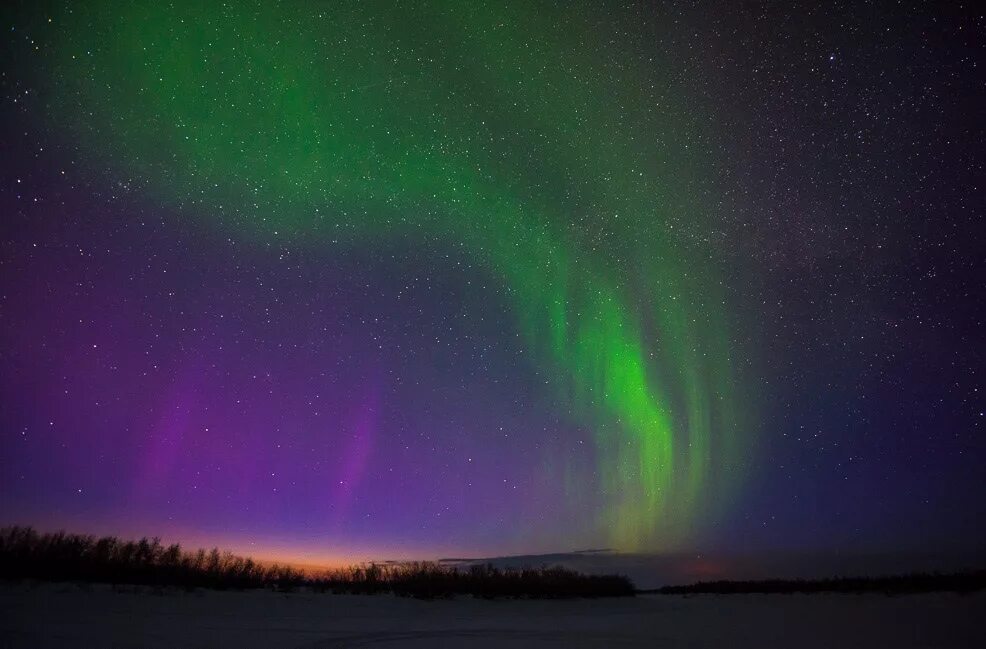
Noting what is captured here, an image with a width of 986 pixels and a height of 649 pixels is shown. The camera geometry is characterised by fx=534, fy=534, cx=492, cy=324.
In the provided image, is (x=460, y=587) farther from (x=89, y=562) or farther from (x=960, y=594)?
(x=960, y=594)

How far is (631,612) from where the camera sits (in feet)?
39.8

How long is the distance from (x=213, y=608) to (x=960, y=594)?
64.1 feet

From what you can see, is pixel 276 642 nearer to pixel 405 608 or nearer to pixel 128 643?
pixel 128 643

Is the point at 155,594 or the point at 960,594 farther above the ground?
the point at 155,594

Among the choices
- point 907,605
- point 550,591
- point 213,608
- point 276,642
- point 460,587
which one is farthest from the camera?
point 550,591

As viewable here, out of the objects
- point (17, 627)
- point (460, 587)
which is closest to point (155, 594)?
point (17, 627)

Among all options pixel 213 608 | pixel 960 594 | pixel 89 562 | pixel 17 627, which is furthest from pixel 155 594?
pixel 960 594

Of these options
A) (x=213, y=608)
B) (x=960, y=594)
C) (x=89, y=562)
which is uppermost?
(x=89, y=562)

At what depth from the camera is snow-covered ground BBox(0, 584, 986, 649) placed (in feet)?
22.8

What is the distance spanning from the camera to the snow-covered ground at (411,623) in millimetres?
6953

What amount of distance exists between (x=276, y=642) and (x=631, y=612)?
8237 millimetres

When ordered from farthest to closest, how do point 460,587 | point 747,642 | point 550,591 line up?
point 550,591 < point 460,587 < point 747,642

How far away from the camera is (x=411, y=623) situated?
370 inches

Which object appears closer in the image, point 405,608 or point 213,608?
point 213,608
